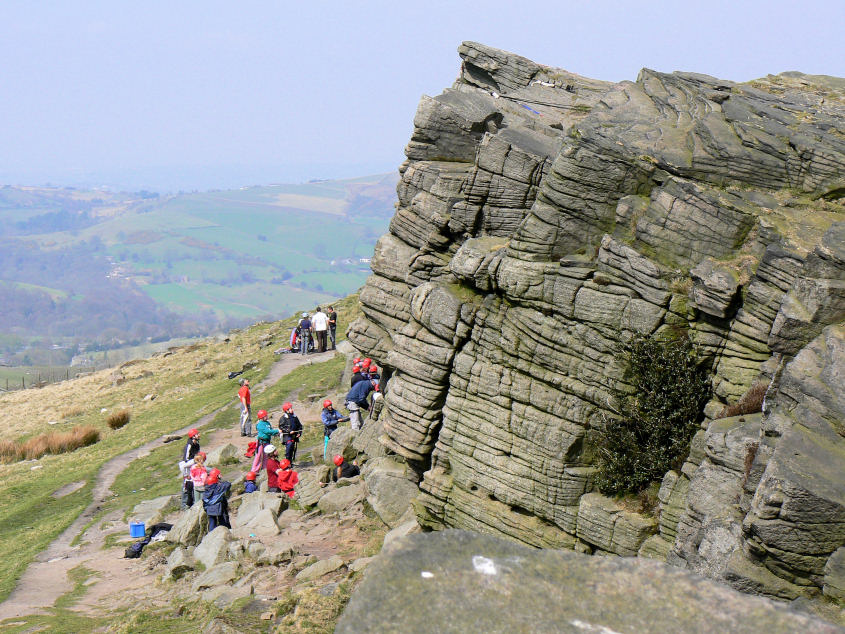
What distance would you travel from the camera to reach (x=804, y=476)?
48.9 ft

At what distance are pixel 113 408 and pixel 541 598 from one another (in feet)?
201

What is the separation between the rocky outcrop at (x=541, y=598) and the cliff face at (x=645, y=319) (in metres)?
9.19

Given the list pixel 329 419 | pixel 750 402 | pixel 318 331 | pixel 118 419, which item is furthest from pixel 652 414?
pixel 118 419

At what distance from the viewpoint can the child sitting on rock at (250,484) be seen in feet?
109

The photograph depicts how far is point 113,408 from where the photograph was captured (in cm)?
6247

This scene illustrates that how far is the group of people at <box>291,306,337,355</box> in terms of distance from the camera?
56062 mm

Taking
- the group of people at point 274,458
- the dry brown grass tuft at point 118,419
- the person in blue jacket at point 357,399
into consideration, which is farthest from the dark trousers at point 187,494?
the dry brown grass tuft at point 118,419

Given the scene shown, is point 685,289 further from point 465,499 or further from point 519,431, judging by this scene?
point 465,499

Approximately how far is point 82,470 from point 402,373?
25.5m

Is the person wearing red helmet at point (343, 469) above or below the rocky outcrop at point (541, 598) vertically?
below

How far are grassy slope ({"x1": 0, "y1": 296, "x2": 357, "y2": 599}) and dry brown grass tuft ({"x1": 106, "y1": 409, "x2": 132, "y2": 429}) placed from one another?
861 mm

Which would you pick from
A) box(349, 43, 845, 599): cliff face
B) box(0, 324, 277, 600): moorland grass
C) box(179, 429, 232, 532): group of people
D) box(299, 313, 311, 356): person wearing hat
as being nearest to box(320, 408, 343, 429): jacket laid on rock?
box(179, 429, 232, 532): group of people

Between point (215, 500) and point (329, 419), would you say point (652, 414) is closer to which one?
point (215, 500)

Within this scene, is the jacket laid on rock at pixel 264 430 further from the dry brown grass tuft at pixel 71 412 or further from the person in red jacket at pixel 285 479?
the dry brown grass tuft at pixel 71 412
